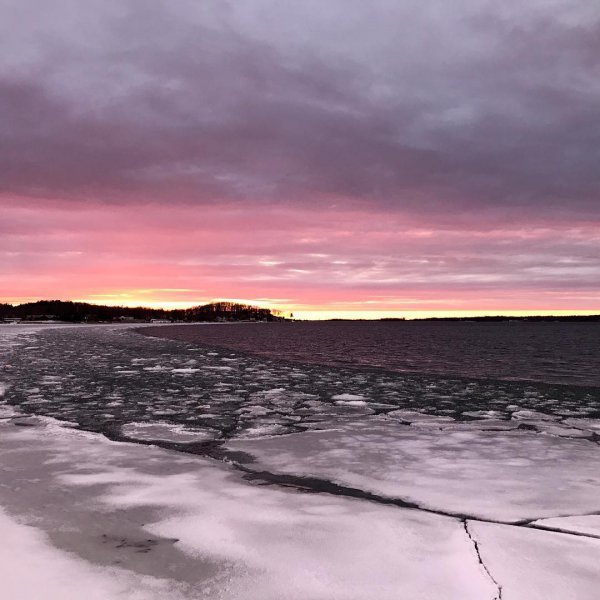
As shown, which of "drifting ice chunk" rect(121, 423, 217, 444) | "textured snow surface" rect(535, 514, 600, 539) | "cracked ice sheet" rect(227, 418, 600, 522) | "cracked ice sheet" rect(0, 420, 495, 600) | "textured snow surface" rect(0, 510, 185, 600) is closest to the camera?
"textured snow surface" rect(0, 510, 185, 600)

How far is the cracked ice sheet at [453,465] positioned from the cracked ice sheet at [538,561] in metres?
0.34

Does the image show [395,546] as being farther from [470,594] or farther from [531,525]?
[531,525]

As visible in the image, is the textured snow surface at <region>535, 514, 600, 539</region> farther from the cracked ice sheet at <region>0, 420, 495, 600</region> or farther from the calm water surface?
the calm water surface

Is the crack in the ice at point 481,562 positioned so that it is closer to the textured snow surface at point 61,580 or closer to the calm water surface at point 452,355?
the textured snow surface at point 61,580

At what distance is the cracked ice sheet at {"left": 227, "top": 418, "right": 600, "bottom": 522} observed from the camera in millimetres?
3793

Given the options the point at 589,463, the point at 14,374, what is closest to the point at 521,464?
the point at 589,463

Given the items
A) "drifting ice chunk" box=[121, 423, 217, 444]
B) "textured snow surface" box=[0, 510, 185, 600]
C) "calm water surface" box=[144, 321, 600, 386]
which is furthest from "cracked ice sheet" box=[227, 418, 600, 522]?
"calm water surface" box=[144, 321, 600, 386]

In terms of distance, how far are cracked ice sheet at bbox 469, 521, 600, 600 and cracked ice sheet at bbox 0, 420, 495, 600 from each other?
0.10 meters

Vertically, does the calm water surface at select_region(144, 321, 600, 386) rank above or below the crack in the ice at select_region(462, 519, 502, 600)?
below

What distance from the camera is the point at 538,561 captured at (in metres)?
2.75

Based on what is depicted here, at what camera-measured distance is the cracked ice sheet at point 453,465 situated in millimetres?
3793

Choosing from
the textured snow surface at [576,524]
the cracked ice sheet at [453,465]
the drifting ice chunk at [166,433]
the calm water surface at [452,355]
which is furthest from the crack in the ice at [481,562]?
the calm water surface at [452,355]

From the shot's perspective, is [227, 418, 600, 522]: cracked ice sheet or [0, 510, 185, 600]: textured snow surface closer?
[0, 510, 185, 600]: textured snow surface

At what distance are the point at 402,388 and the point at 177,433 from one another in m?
6.46
